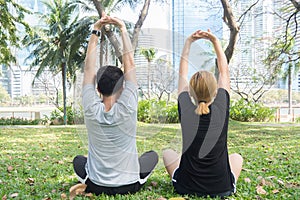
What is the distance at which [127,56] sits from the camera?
7.97 ft

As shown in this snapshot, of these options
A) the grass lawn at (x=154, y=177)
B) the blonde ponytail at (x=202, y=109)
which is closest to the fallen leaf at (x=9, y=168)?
the grass lawn at (x=154, y=177)

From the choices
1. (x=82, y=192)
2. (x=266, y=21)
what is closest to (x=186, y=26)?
(x=82, y=192)

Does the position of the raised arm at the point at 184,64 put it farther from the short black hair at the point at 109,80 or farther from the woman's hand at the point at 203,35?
the short black hair at the point at 109,80

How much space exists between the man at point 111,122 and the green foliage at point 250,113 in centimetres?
1199

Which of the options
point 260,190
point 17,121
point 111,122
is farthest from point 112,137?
point 17,121

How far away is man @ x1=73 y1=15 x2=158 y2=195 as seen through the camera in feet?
7.70

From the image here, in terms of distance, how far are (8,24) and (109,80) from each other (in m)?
10.8

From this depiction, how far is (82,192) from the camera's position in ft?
8.63

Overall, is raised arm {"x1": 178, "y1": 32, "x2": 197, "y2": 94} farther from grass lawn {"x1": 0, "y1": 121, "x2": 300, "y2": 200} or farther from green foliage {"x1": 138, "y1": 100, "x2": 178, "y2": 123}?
grass lawn {"x1": 0, "y1": 121, "x2": 300, "y2": 200}

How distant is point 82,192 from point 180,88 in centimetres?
106

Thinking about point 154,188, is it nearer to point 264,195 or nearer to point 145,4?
point 264,195

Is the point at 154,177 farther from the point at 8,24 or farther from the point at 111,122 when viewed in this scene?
the point at 8,24

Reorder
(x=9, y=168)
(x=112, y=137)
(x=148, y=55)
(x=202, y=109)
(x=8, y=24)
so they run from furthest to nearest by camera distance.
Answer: (x=8, y=24)
(x=9, y=168)
(x=148, y=55)
(x=112, y=137)
(x=202, y=109)

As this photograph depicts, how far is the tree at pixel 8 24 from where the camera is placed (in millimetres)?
11552
